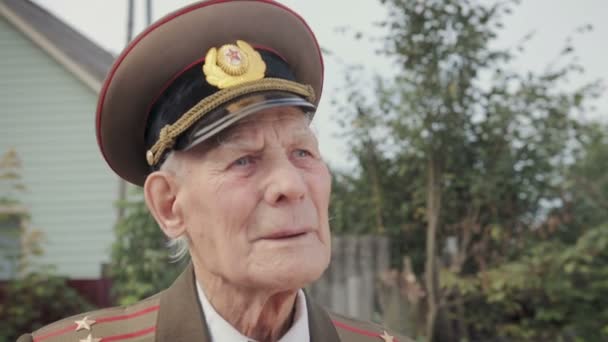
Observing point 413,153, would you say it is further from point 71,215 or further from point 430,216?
point 71,215

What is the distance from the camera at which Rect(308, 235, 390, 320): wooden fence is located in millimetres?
6195

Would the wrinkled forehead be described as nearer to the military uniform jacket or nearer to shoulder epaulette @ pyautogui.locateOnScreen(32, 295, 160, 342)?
the military uniform jacket


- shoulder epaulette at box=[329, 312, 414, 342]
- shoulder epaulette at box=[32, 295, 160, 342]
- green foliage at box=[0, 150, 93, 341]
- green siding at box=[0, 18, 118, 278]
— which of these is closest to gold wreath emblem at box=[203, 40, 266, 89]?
shoulder epaulette at box=[32, 295, 160, 342]

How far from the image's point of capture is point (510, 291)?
557 centimetres

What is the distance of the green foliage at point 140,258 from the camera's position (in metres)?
6.83

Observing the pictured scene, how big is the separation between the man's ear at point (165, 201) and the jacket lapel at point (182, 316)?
190 mm

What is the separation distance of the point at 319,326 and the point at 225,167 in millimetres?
657

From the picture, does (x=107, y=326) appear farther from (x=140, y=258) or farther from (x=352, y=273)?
(x=140, y=258)

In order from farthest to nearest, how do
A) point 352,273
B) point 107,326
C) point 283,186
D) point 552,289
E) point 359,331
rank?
point 352,273 < point 552,289 < point 359,331 < point 107,326 < point 283,186

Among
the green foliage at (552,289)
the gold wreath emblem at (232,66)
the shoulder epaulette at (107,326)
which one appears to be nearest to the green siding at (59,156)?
the green foliage at (552,289)

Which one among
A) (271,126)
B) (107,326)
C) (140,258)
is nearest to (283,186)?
(271,126)

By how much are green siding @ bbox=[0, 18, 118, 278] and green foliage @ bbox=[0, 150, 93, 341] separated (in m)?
1.78

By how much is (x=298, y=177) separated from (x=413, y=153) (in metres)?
4.47

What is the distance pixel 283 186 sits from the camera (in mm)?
1659
